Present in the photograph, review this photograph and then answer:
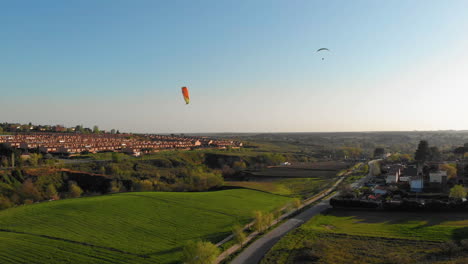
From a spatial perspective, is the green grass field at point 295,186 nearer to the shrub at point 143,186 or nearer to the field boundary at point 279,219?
the field boundary at point 279,219

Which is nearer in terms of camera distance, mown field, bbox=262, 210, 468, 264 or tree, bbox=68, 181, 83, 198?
mown field, bbox=262, 210, 468, 264

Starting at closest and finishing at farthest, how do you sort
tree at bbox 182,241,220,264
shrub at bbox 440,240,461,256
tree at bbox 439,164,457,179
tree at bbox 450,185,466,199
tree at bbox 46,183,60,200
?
tree at bbox 182,241,220,264, shrub at bbox 440,240,461,256, tree at bbox 450,185,466,199, tree at bbox 46,183,60,200, tree at bbox 439,164,457,179

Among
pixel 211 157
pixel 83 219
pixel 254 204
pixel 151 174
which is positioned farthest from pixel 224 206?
pixel 211 157

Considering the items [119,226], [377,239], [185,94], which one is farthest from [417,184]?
[119,226]

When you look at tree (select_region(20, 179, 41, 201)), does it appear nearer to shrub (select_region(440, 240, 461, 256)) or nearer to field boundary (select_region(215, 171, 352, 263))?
field boundary (select_region(215, 171, 352, 263))

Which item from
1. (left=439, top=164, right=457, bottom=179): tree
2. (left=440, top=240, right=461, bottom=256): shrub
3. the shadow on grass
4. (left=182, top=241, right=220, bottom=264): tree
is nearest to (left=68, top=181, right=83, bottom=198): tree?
(left=182, top=241, right=220, bottom=264): tree

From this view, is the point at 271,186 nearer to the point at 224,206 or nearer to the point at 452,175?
the point at 224,206

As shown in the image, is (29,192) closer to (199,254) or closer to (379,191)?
(199,254)
